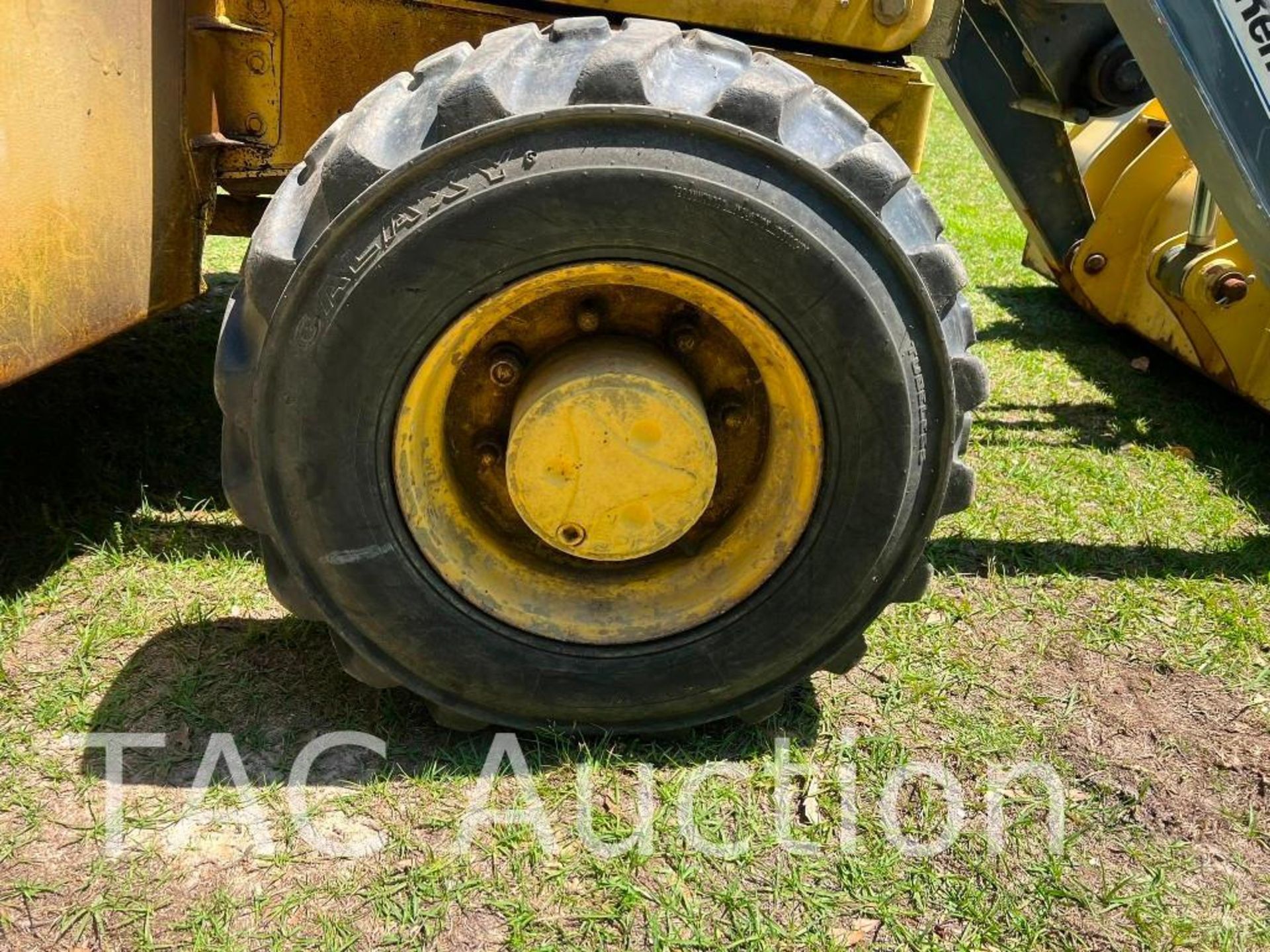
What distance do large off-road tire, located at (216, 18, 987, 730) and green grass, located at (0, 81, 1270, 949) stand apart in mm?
254

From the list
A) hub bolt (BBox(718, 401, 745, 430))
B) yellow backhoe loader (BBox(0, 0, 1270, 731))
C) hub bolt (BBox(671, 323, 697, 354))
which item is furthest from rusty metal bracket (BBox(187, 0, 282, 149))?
hub bolt (BBox(718, 401, 745, 430))

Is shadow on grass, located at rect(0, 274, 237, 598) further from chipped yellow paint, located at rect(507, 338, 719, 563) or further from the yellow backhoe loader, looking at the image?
chipped yellow paint, located at rect(507, 338, 719, 563)

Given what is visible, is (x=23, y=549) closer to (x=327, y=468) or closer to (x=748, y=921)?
(x=327, y=468)

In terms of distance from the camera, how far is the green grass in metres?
1.89

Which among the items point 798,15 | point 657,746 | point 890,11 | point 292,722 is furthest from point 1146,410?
point 292,722

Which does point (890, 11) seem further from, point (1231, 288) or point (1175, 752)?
point (1231, 288)

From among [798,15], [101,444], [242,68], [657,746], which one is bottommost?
[101,444]

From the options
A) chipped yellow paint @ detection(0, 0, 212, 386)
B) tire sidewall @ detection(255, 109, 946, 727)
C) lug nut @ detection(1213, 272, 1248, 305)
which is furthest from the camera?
lug nut @ detection(1213, 272, 1248, 305)

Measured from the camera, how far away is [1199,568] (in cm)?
320

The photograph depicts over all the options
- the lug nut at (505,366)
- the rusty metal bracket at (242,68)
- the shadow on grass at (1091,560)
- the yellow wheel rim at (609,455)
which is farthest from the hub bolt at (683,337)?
the shadow on grass at (1091,560)

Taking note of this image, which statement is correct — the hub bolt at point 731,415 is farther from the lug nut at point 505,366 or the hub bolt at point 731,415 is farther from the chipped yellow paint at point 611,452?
the lug nut at point 505,366

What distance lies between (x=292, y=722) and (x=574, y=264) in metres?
1.12

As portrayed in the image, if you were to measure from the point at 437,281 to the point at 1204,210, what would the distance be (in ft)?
9.68

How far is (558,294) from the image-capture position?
→ 2135 millimetres
